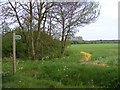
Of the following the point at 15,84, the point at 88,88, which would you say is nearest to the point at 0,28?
the point at 15,84

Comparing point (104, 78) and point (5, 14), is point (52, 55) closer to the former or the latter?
point (5, 14)

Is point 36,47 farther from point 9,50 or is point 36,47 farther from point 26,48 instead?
point 9,50

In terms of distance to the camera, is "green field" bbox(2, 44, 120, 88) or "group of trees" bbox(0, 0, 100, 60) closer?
"green field" bbox(2, 44, 120, 88)

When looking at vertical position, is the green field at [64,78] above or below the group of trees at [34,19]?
below

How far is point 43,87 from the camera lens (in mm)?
6438

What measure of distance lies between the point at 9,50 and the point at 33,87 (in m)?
13.3

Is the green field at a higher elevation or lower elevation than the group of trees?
lower

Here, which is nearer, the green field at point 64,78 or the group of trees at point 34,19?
the green field at point 64,78

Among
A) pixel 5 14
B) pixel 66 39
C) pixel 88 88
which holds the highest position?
pixel 5 14

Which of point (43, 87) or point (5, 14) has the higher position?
point (5, 14)

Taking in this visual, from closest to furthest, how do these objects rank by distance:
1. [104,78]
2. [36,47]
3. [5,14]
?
[104,78]
[5,14]
[36,47]

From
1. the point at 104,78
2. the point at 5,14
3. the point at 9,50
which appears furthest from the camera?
the point at 9,50

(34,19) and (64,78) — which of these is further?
(34,19)

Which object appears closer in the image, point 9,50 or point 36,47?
point 36,47
